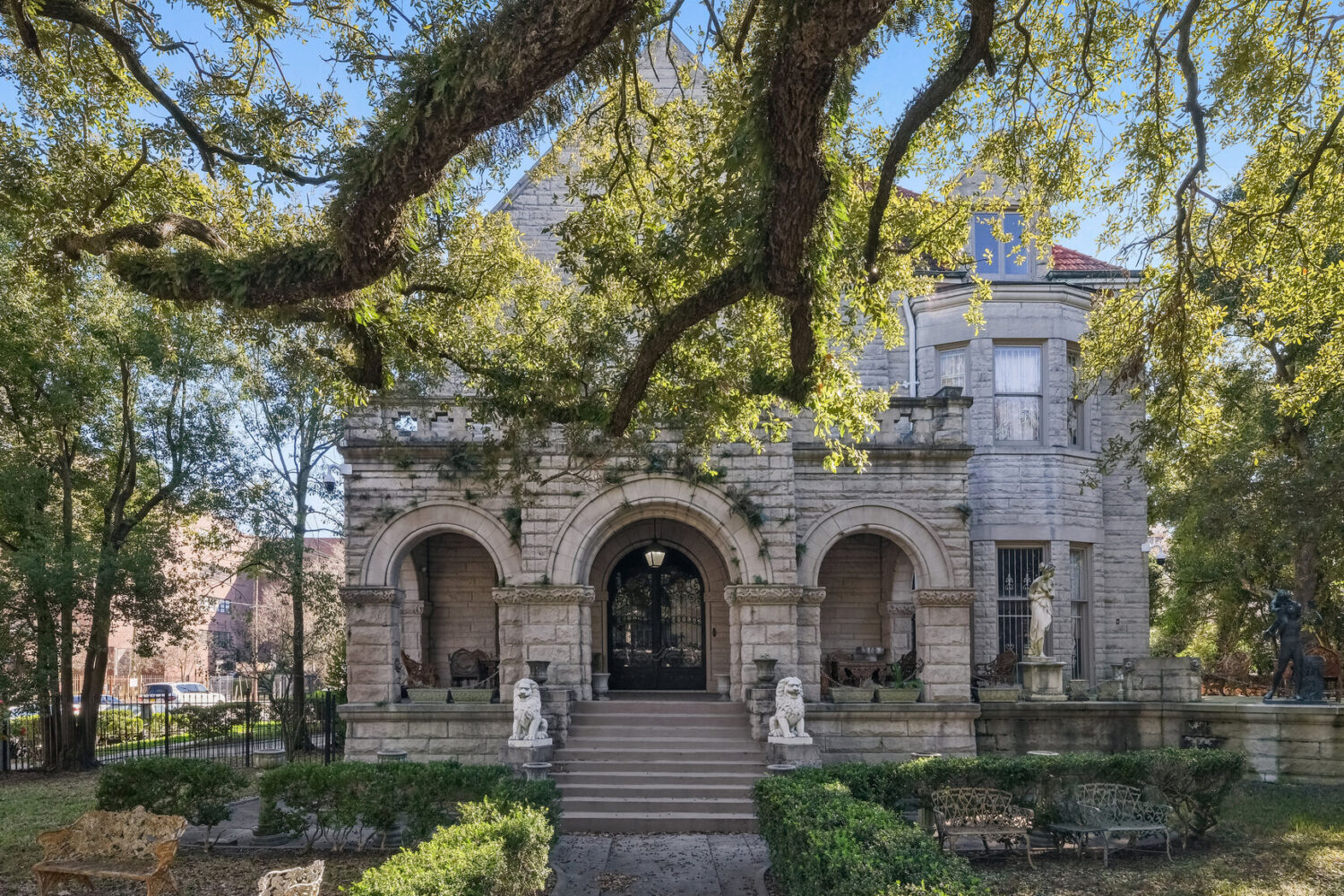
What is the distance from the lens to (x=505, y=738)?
51.3ft

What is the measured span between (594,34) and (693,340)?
18.4 ft

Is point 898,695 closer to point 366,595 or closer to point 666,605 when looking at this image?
point 666,605

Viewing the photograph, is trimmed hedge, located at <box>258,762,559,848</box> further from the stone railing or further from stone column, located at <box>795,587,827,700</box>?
the stone railing

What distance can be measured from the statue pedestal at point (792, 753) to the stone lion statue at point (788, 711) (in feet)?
0.32

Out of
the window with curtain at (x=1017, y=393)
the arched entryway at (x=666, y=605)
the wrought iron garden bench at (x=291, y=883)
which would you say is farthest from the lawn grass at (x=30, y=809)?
the window with curtain at (x=1017, y=393)

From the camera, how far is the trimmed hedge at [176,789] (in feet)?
39.6

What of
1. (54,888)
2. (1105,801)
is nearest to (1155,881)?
(1105,801)

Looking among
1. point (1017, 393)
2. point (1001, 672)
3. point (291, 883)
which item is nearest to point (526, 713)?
point (291, 883)

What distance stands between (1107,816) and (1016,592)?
785 centimetres

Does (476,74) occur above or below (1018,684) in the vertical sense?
above

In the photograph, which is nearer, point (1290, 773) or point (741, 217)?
point (741, 217)

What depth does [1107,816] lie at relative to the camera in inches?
448

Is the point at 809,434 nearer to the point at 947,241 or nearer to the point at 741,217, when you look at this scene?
the point at 947,241

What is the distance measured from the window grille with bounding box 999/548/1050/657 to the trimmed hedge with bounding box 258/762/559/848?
1057 centimetres
